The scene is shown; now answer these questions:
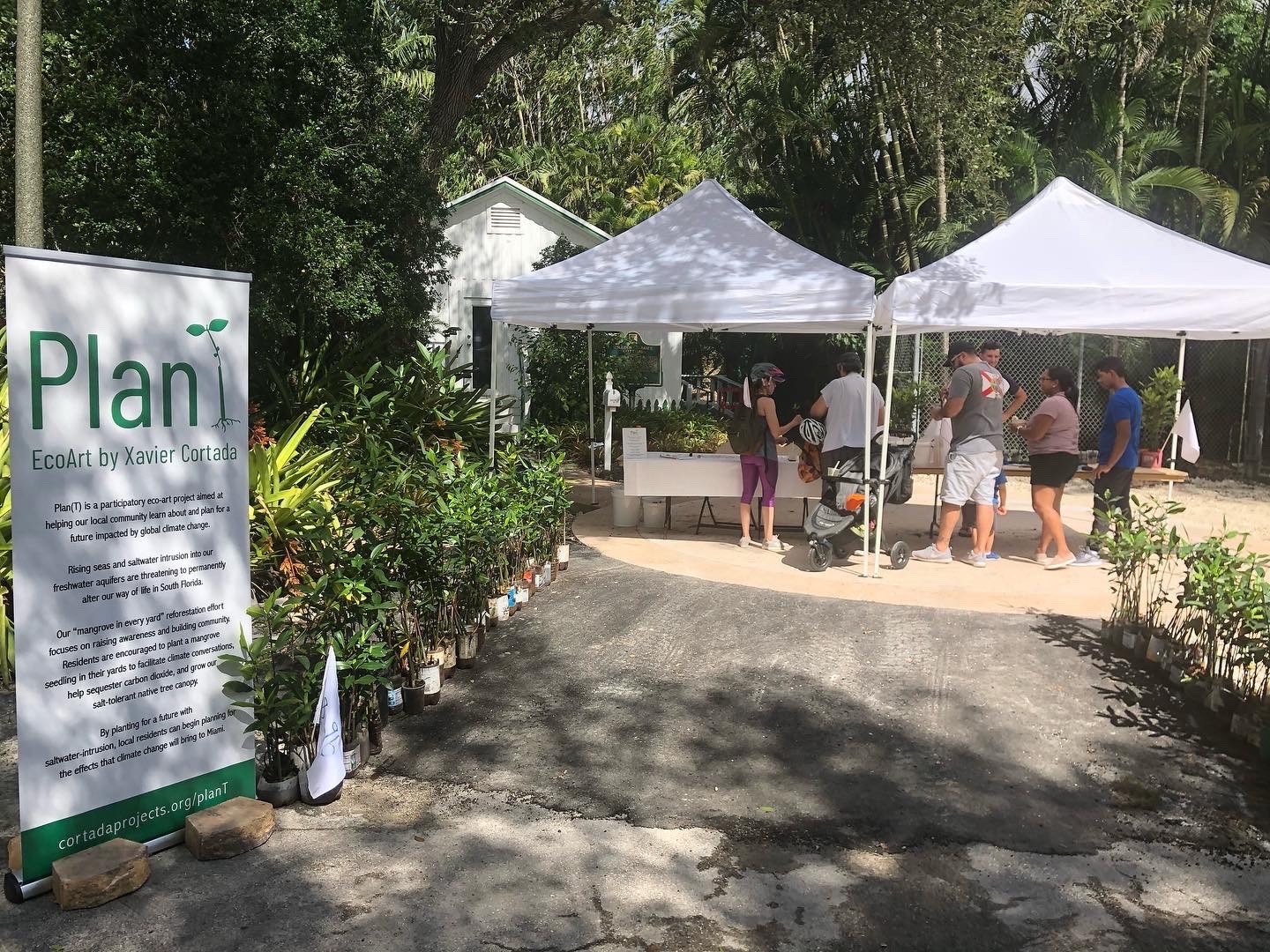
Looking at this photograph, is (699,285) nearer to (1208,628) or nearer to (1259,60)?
(1208,628)

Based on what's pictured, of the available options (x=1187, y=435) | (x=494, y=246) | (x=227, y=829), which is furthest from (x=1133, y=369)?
(x=227, y=829)

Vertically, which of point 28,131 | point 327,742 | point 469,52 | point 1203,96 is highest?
point 1203,96

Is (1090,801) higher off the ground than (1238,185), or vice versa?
(1238,185)

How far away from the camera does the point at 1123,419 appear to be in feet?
26.4

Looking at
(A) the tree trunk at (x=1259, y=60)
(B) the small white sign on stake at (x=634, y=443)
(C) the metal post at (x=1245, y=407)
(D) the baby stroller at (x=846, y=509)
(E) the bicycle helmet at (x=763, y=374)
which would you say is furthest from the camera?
(A) the tree trunk at (x=1259, y=60)

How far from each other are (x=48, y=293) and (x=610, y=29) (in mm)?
10512

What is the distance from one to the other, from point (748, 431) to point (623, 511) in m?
1.90

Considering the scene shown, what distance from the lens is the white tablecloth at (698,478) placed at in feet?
30.0

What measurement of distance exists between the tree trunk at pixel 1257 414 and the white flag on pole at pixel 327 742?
15522 millimetres

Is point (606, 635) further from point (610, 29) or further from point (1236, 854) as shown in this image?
point (610, 29)

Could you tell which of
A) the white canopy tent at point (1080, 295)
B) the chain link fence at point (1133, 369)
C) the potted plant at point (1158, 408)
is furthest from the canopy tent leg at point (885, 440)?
the chain link fence at point (1133, 369)

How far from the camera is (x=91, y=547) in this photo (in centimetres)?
342

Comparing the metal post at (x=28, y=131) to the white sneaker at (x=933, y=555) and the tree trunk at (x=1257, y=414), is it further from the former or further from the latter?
the tree trunk at (x=1257, y=414)

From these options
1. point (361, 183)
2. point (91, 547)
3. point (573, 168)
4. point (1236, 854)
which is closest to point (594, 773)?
point (91, 547)
